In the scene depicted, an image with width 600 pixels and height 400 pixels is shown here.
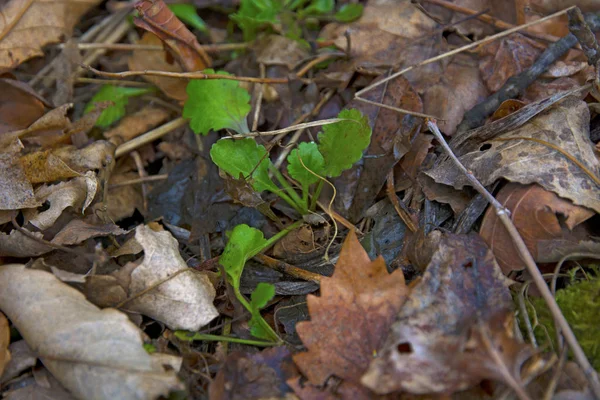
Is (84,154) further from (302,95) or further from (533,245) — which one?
(533,245)

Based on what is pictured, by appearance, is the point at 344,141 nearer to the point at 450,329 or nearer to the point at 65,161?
the point at 450,329

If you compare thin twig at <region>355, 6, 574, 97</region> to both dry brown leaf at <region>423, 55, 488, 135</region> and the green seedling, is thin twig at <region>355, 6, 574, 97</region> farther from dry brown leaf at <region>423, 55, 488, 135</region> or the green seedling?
the green seedling

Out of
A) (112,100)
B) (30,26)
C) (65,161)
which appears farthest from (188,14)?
(65,161)

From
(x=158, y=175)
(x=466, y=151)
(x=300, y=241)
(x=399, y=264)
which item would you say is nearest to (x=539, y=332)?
(x=399, y=264)

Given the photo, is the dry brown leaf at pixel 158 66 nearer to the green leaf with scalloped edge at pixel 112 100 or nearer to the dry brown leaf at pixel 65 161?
the green leaf with scalloped edge at pixel 112 100

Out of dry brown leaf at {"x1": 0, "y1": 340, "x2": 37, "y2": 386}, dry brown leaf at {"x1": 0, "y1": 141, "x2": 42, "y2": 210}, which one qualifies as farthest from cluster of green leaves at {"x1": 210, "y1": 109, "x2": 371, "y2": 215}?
dry brown leaf at {"x1": 0, "y1": 340, "x2": 37, "y2": 386}
